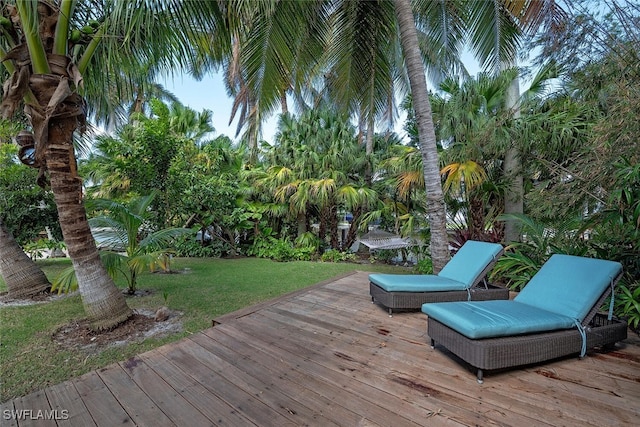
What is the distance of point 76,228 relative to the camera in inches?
141

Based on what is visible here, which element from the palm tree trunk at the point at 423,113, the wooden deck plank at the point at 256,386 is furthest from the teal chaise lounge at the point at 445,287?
the wooden deck plank at the point at 256,386

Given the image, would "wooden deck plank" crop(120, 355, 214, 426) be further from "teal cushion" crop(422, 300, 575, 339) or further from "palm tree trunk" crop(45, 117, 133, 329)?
"teal cushion" crop(422, 300, 575, 339)

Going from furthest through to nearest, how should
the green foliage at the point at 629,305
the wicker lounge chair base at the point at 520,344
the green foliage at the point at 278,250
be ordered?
the green foliage at the point at 278,250, the green foliage at the point at 629,305, the wicker lounge chair base at the point at 520,344

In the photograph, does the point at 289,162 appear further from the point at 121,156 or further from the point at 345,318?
the point at 345,318

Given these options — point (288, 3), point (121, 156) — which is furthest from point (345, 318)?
point (121, 156)

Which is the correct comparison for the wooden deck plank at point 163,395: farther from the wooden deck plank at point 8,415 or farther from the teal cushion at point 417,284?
the teal cushion at point 417,284

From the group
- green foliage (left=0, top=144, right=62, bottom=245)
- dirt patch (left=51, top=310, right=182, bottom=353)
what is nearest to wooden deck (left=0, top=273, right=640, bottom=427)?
dirt patch (left=51, top=310, right=182, bottom=353)

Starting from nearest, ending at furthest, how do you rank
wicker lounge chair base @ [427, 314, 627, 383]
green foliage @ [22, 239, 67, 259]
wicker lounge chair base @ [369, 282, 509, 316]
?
wicker lounge chair base @ [427, 314, 627, 383], wicker lounge chair base @ [369, 282, 509, 316], green foliage @ [22, 239, 67, 259]

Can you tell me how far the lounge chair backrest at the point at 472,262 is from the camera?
157 inches

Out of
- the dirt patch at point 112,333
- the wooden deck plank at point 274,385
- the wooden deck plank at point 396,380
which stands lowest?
the dirt patch at point 112,333

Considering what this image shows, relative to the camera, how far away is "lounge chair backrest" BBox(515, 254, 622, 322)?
9.23 feet

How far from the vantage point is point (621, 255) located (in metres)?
3.97

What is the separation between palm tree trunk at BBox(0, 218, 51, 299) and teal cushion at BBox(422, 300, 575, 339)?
23.2 ft

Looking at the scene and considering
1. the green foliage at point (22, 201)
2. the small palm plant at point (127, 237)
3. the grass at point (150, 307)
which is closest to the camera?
the grass at point (150, 307)
